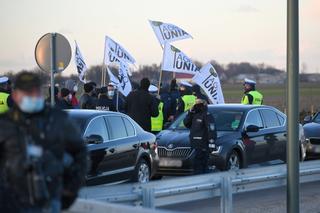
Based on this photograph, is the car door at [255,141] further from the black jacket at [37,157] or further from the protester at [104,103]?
the black jacket at [37,157]

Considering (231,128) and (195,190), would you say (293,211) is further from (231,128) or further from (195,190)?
(231,128)

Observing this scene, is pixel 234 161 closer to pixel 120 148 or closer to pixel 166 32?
pixel 120 148

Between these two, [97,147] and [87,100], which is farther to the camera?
[87,100]

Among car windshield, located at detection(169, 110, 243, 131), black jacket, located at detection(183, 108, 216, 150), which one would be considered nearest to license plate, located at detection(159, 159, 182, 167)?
black jacket, located at detection(183, 108, 216, 150)

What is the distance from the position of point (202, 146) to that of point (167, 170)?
1.37 m

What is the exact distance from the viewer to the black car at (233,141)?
14.2 metres

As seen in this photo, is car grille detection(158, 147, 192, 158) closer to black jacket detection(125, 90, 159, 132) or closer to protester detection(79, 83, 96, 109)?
black jacket detection(125, 90, 159, 132)

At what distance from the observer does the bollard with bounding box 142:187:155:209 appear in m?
7.30

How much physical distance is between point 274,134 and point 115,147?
4.98m

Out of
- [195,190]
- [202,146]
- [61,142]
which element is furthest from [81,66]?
[61,142]

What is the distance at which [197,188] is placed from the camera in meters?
8.06

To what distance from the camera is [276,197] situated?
39.4 ft

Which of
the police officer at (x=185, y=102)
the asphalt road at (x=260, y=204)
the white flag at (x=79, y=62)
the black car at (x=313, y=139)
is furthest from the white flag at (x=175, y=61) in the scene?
the asphalt road at (x=260, y=204)

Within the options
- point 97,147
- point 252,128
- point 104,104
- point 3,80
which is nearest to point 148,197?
point 97,147
